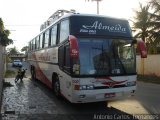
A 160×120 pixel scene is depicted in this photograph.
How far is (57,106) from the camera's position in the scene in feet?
36.1

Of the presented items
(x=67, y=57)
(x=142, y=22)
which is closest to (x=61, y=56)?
(x=67, y=57)

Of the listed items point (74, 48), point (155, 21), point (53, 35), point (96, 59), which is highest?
point (155, 21)

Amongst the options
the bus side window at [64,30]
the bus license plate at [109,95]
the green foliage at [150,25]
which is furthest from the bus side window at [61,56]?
the green foliage at [150,25]

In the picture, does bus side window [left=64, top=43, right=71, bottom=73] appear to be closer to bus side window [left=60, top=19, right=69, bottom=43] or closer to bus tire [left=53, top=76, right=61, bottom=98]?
bus side window [left=60, top=19, right=69, bottom=43]

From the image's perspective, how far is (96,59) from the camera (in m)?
9.93

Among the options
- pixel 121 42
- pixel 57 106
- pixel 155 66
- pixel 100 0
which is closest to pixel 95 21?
pixel 121 42

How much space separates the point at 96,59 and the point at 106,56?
37 centimetres

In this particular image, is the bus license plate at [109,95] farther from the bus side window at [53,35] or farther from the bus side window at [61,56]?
the bus side window at [53,35]

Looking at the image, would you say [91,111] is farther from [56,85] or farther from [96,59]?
[56,85]

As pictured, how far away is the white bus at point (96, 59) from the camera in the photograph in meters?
9.65

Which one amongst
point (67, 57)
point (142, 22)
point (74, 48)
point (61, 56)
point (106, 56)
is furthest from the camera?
point (142, 22)

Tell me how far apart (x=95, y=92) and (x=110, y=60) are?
Answer: 1.19 metres

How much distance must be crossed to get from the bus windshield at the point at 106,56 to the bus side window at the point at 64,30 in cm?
104

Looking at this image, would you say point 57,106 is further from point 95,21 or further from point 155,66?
point 155,66
